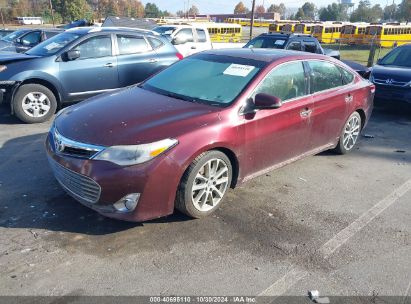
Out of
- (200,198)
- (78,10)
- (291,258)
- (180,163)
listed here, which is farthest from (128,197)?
(78,10)

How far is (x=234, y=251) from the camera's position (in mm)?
3279

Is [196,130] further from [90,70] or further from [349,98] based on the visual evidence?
[90,70]

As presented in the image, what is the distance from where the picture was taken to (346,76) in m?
5.49

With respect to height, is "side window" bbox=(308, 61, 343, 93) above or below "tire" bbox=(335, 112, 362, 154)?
above

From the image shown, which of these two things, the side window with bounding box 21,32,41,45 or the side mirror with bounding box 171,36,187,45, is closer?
the side mirror with bounding box 171,36,187,45

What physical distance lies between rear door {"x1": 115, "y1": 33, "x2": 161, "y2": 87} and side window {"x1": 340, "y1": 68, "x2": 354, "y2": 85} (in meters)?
4.01

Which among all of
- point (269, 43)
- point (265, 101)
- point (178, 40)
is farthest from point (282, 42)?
point (265, 101)

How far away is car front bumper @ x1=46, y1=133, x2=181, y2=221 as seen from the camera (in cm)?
316

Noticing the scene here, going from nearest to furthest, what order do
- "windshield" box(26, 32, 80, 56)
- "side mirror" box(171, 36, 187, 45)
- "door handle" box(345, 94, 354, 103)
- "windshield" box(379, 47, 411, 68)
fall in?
"door handle" box(345, 94, 354, 103) → "windshield" box(26, 32, 80, 56) → "windshield" box(379, 47, 411, 68) → "side mirror" box(171, 36, 187, 45)

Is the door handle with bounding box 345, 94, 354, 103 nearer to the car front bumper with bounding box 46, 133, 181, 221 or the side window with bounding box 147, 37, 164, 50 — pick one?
the car front bumper with bounding box 46, 133, 181, 221

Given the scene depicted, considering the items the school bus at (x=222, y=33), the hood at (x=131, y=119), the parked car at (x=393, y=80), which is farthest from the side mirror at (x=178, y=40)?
the school bus at (x=222, y=33)

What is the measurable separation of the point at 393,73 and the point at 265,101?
19.0 ft

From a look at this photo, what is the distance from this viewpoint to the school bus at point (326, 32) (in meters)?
40.6

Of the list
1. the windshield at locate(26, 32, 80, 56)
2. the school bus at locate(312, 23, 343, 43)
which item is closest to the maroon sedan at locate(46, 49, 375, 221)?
the windshield at locate(26, 32, 80, 56)
